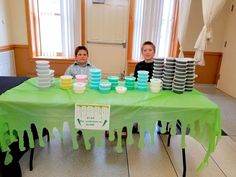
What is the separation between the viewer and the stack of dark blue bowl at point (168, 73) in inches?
62.4

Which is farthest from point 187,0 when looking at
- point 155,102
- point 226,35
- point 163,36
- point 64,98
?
point 64,98

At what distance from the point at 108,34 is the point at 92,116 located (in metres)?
2.99

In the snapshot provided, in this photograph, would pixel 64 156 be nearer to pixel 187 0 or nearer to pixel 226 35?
pixel 187 0

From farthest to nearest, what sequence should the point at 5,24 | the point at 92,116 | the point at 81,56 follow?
the point at 5,24
the point at 81,56
the point at 92,116

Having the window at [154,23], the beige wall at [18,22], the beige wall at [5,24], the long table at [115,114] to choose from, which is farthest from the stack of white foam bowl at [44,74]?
the beige wall at [18,22]

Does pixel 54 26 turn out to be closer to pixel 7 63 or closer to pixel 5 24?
pixel 5 24

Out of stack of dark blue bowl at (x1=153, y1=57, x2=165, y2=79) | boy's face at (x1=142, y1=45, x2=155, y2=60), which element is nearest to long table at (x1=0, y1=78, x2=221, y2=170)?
stack of dark blue bowl at (x1=153, y1=57, x2=165, y2=79)

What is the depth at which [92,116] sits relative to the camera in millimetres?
1324

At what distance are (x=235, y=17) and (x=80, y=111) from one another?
143 inches

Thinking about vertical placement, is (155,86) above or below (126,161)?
above

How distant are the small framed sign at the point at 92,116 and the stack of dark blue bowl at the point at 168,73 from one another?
0.58m

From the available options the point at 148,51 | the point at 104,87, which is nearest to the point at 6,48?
the point at 148,51

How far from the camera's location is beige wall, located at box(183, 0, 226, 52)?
3895 mm

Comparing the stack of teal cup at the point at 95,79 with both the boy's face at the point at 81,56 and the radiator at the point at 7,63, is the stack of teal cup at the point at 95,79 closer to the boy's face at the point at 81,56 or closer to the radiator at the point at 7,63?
the boy's face at the point at 81,56
